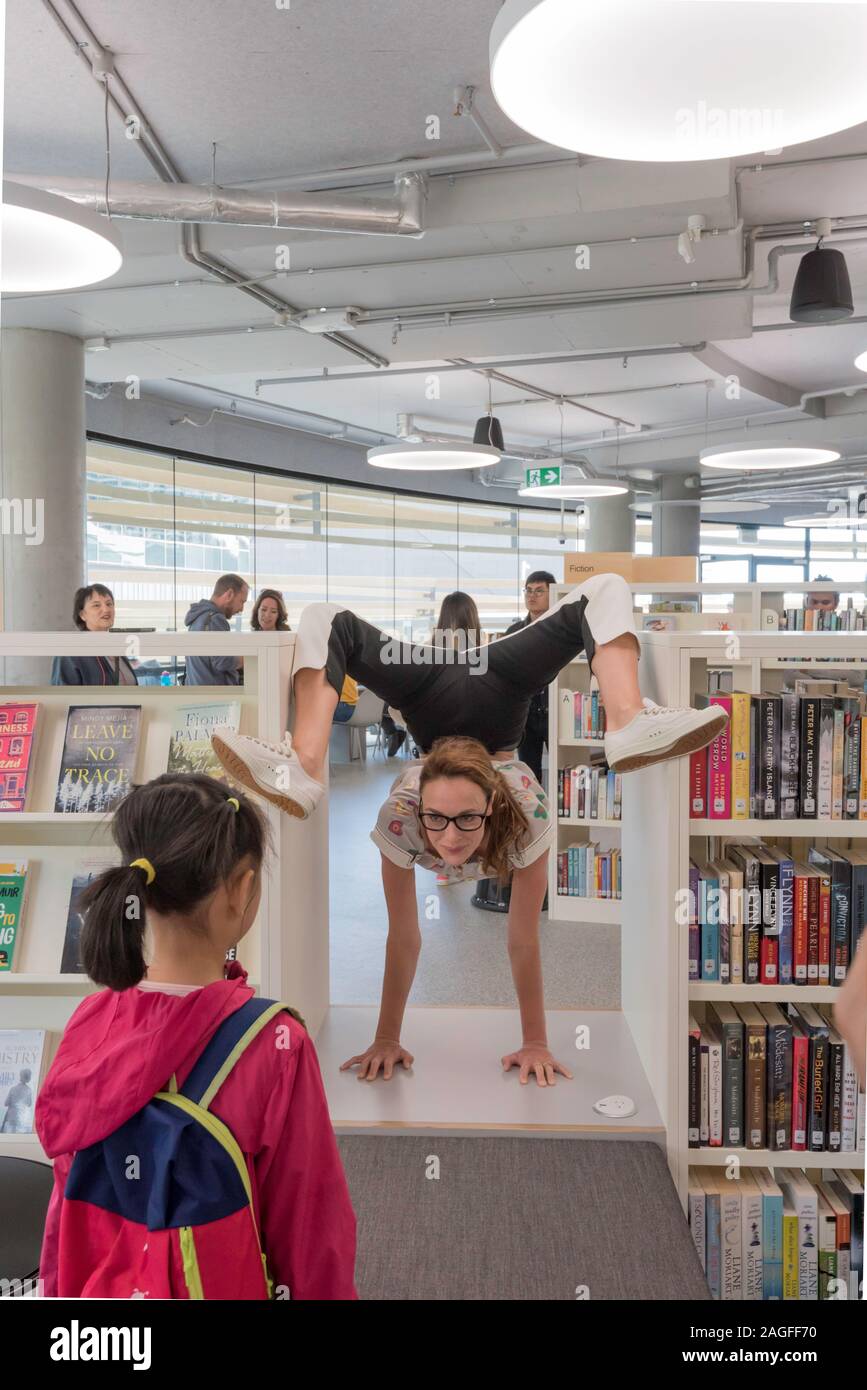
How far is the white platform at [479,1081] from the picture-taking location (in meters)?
2.44

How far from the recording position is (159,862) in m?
1.18

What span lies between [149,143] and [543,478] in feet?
19.1

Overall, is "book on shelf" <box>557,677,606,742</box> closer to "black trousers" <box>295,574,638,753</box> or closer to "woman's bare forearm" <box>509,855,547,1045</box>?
"black trousers" <box>295,574,638,753</box>

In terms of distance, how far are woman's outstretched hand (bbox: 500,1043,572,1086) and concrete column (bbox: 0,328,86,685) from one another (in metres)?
4.26

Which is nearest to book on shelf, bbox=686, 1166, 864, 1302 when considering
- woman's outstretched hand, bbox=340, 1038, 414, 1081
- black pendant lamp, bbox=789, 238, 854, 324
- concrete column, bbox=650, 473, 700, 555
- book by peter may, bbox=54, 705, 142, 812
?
woman's outstretched hand, bbox=340, 1038, 414, 1081

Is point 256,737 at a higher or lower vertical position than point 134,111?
lower

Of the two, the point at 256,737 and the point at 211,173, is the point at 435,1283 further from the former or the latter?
the point at 211,173

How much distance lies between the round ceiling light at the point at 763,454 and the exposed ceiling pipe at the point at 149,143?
3125 mm

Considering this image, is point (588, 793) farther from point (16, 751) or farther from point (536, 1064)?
point (16, 751)

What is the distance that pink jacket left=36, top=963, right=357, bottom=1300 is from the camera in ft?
3.48

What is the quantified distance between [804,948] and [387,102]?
3555 mm

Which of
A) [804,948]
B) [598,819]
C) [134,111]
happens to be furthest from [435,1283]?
[134,111]

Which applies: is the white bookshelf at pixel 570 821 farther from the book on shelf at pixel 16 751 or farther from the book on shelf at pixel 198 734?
the book on shelf at pixel 16 751

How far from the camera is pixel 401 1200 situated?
2195 millimetres
